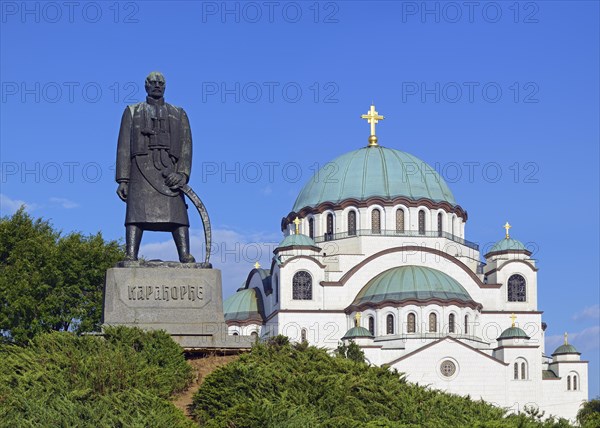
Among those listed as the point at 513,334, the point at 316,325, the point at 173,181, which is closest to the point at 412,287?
the point at 316,325

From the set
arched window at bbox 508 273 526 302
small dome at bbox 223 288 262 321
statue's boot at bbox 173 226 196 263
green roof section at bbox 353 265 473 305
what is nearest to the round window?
green roof section at bbox 353 265 473 305

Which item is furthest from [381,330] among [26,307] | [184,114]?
[184,114]

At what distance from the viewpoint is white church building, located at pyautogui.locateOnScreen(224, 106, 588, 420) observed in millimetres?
63406

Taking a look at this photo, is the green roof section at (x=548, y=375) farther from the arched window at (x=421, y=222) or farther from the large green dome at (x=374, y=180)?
the large green dome at (x=374, y=180)

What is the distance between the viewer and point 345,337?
61875 mm

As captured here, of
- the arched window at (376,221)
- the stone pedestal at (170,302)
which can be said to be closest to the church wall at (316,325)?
the arched window at (376,221)

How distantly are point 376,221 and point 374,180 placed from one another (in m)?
2.08

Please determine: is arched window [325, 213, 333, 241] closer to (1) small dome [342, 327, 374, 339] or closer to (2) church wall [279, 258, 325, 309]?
(2) church wall [279, 258, 325, 309]

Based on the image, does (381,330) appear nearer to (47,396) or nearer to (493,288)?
(493,288)

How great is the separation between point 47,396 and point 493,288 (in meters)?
52.7

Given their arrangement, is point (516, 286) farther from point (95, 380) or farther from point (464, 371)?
point (95, 380)

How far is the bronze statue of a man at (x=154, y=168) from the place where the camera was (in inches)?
829

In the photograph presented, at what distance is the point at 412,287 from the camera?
64500 millimetres

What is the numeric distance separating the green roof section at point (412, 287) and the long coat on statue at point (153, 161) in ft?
141
